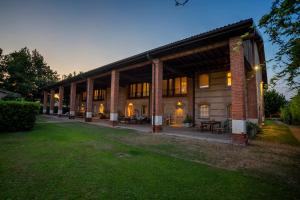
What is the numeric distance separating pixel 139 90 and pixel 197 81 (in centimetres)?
884

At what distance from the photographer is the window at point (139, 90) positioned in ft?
67.8

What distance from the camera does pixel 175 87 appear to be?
17.4m

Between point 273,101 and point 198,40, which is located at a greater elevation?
point 198,40

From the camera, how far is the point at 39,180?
3209mm

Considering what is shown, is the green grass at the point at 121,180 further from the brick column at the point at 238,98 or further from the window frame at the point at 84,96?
the window frame at the point at 84,96

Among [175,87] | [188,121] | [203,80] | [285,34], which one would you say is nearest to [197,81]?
[203,80]

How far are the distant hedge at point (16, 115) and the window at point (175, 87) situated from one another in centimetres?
1238

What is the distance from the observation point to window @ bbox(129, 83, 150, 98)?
2068cm

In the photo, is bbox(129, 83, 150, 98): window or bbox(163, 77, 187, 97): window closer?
bbox(163, 77, 187, 97): window

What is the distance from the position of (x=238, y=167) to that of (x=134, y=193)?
3.21m

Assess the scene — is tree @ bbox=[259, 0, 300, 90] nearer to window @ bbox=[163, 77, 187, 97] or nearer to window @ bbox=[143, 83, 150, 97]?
window @ bbox=[163, 77, 187, 97]

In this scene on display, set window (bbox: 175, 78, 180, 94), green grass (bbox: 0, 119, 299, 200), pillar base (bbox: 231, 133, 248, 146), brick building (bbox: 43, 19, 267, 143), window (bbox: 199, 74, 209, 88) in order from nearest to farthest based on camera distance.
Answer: green grass (bbox: 0, 119, 299, 200) → pillar base (bbox: 231, 133, 248, 146) → brick building (bbox: 43, 19, 267, 143) → window (bbox: 199, 74, 209, 88) → window (bbox: 175, 78, 180, 94)

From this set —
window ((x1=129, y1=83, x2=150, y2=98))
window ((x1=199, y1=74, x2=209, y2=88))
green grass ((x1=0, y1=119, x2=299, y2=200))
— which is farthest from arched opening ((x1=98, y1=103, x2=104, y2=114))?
green grass ((x1=0, y1=119, x2=299, y2=200))

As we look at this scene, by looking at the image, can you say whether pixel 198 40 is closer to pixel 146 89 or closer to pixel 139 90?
pixel 146 89
